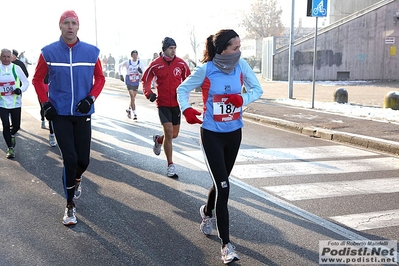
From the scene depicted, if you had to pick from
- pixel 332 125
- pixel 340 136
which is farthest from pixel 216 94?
pixel 332 125

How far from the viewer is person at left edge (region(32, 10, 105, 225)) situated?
5020 millimetres

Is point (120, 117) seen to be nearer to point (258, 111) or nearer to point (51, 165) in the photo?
point (258, 111)

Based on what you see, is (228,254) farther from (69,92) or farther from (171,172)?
(171,172)

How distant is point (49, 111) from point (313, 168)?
451cm

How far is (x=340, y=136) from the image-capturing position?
10516 mm

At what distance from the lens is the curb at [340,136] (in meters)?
9.34

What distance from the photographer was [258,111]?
15.3 m

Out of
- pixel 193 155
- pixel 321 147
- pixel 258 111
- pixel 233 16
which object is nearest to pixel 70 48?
pixel 193 155

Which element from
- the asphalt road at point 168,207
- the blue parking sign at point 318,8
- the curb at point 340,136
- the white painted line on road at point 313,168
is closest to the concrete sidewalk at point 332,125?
the curb at point 340,136

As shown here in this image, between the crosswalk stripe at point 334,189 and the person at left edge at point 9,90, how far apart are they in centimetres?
472

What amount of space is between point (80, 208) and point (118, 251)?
147 cm

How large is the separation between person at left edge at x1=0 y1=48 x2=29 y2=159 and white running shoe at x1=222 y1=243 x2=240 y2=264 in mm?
5588

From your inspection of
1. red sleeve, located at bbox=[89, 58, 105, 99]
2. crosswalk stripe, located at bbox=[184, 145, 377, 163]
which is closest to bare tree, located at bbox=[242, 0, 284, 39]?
crosswalk stripe, located at bbox=[184, 145, 377, 163]

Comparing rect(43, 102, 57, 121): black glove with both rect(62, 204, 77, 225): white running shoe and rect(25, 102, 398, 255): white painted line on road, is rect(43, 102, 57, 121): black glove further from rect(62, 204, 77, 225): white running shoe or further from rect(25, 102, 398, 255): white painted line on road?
rect(25, 102, 398, 255): white painted line on road
